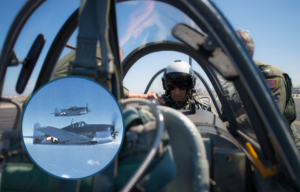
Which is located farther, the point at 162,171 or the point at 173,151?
the point at 173,151

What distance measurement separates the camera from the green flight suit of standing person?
6.00 ft

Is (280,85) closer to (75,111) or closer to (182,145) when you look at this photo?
(182,145)

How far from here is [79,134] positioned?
28.9 inches

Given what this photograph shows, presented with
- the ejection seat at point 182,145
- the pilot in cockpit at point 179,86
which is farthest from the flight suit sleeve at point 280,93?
the ejection seat at point 182,145

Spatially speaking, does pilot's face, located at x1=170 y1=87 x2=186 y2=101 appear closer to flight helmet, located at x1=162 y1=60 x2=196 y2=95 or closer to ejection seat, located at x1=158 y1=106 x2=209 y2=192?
flight helmet, located at x1=162 y1=60 x2=196 y2=95

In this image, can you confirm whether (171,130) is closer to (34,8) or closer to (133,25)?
(133,25)

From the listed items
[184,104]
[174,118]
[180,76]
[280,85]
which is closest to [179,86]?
[180,76]

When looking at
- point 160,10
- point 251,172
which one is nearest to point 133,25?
point 160,10

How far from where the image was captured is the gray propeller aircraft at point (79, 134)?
0.73 metres

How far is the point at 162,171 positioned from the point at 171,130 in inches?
7.2

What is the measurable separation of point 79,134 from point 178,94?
2.28m

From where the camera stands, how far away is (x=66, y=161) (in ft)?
2.42

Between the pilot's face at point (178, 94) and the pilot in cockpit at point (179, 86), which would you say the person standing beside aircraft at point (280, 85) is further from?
the pilot's face at point (178, 94)

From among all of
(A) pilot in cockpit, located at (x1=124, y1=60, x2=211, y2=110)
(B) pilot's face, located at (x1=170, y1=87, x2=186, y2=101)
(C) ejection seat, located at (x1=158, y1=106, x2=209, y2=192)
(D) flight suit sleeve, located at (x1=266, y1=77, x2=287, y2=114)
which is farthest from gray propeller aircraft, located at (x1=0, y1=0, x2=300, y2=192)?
(B) pilot's face, located at (x1=170, y1=87, x2=186, y2=101)
